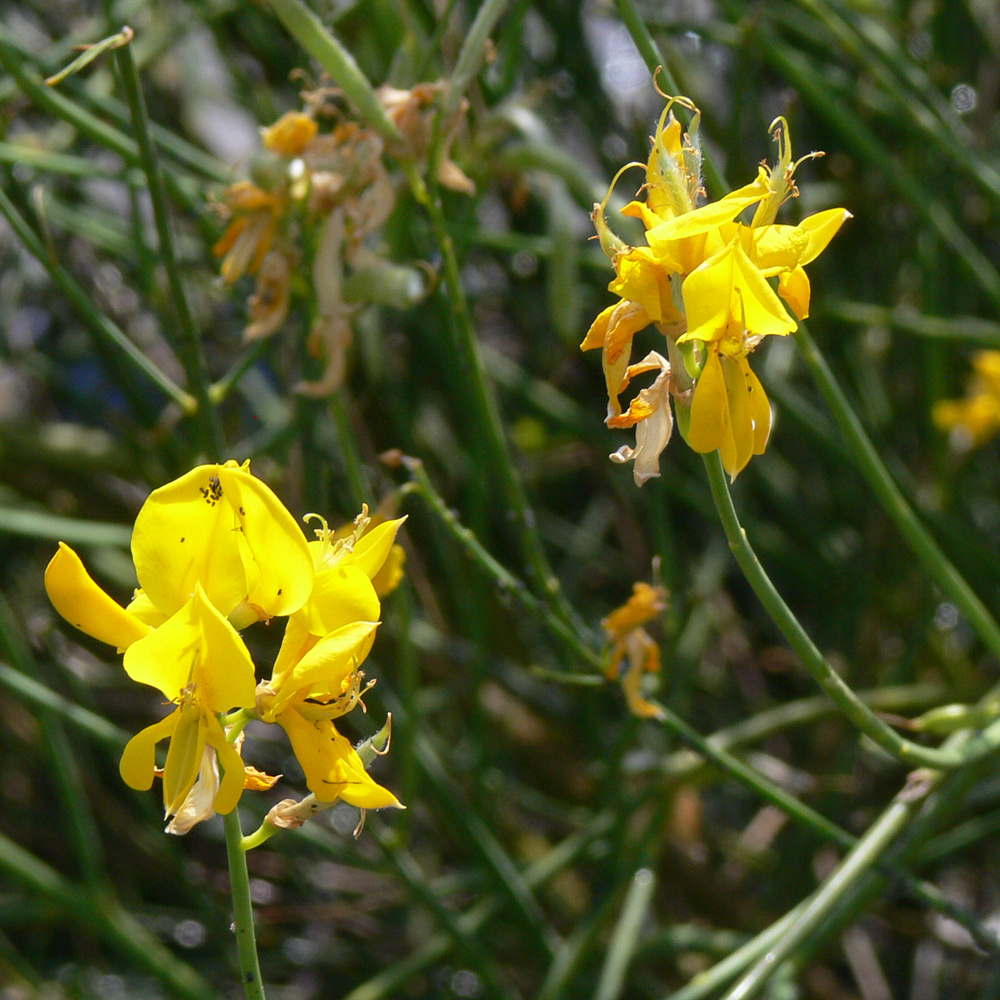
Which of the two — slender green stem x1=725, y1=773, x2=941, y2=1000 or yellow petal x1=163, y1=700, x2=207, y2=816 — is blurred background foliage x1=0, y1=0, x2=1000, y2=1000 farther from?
yellow petal x1=163, y1=700, x2=207, y2=816

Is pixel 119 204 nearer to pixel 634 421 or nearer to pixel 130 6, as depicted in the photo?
pixel 130 6

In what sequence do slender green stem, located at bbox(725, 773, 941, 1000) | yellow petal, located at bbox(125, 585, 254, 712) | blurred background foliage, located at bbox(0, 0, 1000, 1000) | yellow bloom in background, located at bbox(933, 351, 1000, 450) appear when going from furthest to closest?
yellow bloom in background, located at bbox(933, 351, 1000, 450)
blurred background foliage, located at bbox(0, 0, 1000, 1000)
slender green stem, located at bbox(725, 773, 941, 1000)
yellow petal, located at bbox(125, 585, 254, 712)

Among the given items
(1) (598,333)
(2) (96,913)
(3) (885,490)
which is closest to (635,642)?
(3) (885,490)

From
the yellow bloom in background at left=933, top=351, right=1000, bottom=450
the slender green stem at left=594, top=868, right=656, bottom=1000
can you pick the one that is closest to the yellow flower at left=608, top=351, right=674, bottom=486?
the slender green stem at left=594, top=868, right=656, bottom=1000

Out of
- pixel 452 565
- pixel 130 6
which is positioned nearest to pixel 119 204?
pixel 130 6

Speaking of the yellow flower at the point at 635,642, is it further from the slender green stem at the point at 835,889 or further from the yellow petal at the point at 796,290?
the yellow petal at the point at 796,290

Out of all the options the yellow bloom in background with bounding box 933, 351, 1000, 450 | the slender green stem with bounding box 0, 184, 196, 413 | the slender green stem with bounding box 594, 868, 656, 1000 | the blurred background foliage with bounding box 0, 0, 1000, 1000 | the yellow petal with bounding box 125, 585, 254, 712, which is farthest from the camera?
the yellow bloom in background with bounding box 933, 351, 1000, 450
